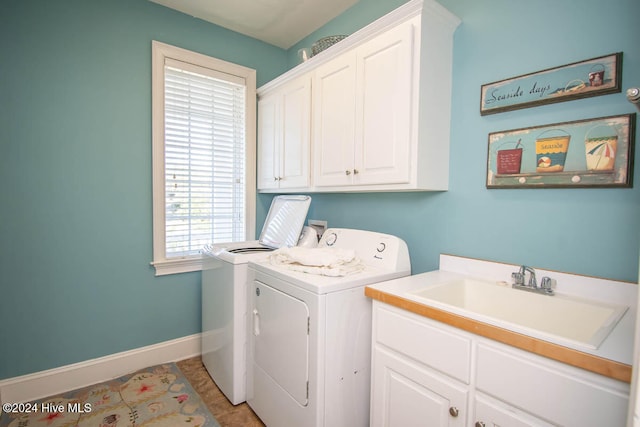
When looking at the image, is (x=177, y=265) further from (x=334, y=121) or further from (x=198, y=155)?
(x=334, y=121)

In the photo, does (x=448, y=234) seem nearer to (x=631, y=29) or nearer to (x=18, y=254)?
(x=631, y=29)

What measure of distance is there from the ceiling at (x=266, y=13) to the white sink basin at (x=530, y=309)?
2.13 meters

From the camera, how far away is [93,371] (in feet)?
7.04

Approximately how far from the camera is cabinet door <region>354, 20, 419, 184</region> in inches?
59.2

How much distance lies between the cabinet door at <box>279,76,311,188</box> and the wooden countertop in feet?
4.23

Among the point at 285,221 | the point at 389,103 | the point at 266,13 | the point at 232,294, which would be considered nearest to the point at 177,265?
the point at 232,294

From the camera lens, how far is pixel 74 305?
2.08 m

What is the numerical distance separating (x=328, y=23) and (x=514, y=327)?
2542 mm

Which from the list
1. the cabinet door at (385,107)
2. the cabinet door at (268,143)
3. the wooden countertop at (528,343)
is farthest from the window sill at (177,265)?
the wooden countertop at (528,343)

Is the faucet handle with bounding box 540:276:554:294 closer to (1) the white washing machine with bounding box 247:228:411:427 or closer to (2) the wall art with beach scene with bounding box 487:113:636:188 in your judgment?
(2) the wall art with beach scene with bounding box 487:113:636:188

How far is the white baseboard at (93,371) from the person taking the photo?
193cm

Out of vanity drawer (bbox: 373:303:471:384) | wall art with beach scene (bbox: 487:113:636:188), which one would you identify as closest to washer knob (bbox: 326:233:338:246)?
vanity drawer (bbox: 373:303:471:384)

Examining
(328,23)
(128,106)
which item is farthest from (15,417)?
(328,23)

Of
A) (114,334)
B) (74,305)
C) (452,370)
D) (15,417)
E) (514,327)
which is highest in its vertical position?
(514,327)
